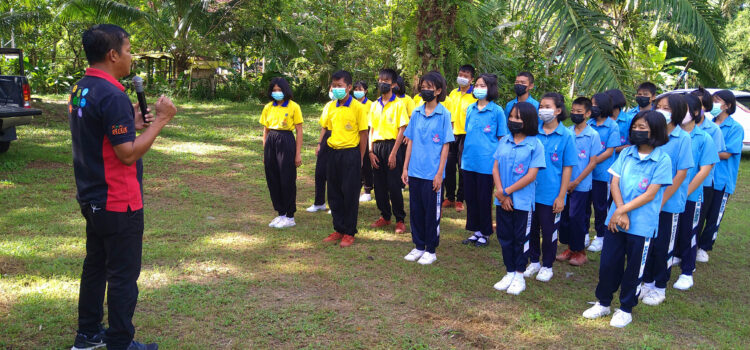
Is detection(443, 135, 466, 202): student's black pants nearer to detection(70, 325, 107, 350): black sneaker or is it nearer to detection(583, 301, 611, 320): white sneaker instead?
detection(583, 301, 611, 320): white sneaker

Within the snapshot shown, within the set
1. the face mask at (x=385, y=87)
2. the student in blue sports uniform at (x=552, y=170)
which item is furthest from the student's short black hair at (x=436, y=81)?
the face mask at (x=385, y=87)

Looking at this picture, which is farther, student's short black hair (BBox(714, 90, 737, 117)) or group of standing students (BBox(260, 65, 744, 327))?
student's short black hair (BBox(714, 90, 737, 117))

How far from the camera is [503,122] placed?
6004 mm

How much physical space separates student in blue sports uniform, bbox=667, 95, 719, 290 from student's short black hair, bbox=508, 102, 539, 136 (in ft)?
3.98

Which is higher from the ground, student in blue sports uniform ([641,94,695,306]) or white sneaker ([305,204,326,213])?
student in blue sports uniform ([641,94,695,306])

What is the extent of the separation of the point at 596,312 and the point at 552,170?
1264 mm

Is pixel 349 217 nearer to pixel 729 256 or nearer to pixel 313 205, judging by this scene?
pixel 313 205

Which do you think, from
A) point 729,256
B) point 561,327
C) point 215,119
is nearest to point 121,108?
point 561,327

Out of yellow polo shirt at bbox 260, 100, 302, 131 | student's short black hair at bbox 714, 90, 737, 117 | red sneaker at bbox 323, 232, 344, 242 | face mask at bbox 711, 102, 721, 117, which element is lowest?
red sneaker at bbox 323, 232, 344, 242

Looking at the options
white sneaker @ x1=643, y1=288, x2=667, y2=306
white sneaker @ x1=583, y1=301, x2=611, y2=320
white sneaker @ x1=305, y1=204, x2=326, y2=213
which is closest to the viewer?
white sneaker @ x1=583, y1=301, x2=611, y2=320

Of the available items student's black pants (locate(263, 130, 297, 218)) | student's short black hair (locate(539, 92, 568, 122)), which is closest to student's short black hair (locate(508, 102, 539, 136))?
student's short black hair (locate(539, 92, 568, 122))

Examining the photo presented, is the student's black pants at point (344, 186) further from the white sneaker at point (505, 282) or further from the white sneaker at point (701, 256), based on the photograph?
the white sneaker at point (701, 256)

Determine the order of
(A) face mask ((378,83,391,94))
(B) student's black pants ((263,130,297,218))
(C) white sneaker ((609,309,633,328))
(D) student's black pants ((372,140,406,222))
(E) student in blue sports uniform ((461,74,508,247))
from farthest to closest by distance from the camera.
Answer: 1. (A) face mask ((378,83,391,94))
2. (D) student's black pants ((372,140,406,222))
3. (B) student's black pants ((263,130,297,218))
4. (E) student in blue sports uniform ((461,74,508,247))
5. (C) white sneaker ((609,309,633,328))

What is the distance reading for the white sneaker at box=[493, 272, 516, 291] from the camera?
4.80 metres
